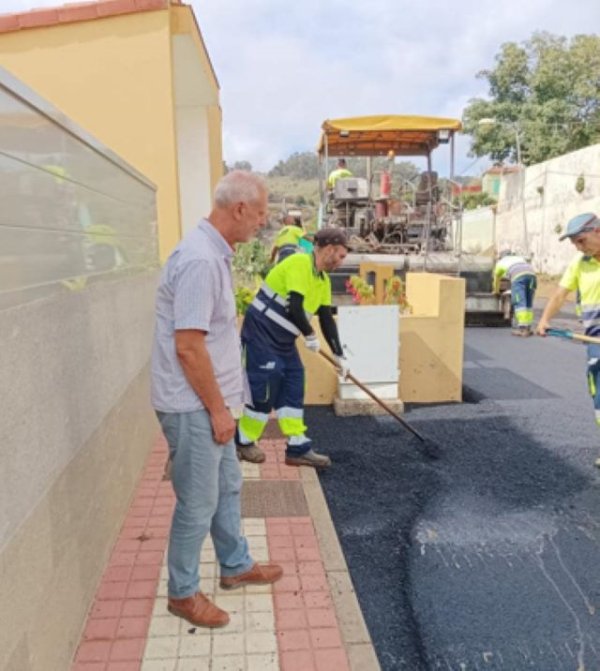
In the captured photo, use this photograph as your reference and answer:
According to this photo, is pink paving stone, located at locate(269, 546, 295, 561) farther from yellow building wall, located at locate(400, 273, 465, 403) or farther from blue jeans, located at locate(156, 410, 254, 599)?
yellow building wall, located at locate(400, 273, 465, 403)

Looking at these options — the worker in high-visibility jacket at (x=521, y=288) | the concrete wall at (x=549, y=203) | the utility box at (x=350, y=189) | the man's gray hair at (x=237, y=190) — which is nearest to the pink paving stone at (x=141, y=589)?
the man's gray hair at (x=237, y=190)

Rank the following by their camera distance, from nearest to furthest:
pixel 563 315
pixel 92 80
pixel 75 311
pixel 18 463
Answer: pixel 18 463, pixel 75 311, pixel 92 80, pixel 563 315

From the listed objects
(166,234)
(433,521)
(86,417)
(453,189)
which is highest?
(453,189)

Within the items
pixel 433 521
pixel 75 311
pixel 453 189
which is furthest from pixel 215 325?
pixel 453 189

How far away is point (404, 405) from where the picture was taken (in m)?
5.86

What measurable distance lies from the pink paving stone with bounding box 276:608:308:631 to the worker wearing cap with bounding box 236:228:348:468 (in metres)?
1.69

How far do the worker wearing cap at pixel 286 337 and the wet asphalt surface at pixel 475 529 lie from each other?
49 centimetres

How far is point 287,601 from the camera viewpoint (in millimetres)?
2641

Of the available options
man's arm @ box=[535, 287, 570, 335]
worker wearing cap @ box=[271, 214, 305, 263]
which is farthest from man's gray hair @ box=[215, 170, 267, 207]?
worker wearing cap @ box=[271, 214, 305, 263]

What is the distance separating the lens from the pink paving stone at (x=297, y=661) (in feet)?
7.32

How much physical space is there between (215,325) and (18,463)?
0.80 metres

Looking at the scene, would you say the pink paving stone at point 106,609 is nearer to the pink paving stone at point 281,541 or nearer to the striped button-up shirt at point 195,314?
the pink paving stone at point 281,541

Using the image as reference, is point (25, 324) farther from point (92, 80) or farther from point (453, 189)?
point (453, 189)

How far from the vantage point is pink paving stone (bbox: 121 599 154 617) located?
2.53 metres
